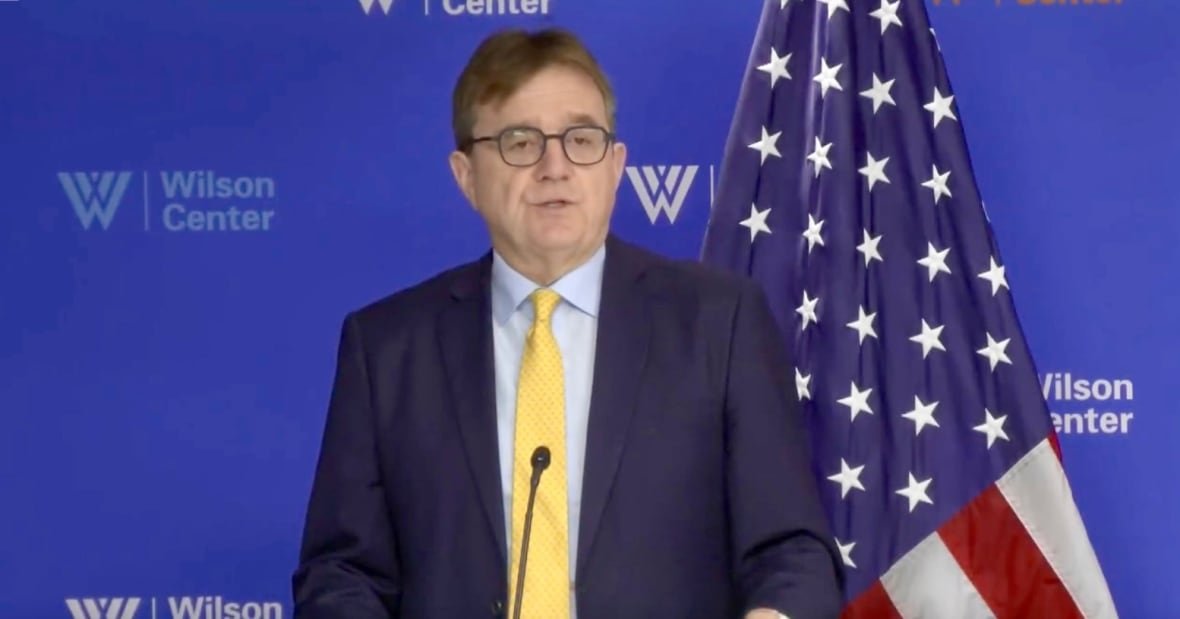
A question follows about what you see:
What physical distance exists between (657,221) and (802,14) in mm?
672

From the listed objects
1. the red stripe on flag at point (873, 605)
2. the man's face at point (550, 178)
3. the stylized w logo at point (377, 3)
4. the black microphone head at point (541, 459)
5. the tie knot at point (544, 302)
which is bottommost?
the red stripe on flag at point (873, 605)

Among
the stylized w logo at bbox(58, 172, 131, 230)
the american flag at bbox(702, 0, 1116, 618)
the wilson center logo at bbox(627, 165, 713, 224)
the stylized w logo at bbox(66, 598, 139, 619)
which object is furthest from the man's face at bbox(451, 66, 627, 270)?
the stylized w logo at bbox(66, 598, 139, 619)

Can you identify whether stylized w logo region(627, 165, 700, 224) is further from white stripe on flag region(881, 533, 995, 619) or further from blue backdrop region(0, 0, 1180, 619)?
white stripe on flag region(881, 533, 995, 619)

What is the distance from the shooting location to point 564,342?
2.26 meters

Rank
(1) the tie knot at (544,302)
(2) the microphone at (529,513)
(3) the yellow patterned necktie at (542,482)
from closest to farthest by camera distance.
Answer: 1. (2) the microphone at (529,513)
2. (3) the yellow patterned necktie at (542,482)
3. (1) the tie knot at (544,302)

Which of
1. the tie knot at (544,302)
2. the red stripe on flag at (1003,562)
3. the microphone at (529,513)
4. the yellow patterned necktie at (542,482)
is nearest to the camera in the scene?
the microphone at (529,513)

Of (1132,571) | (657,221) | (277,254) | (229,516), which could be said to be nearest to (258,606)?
(229,516)

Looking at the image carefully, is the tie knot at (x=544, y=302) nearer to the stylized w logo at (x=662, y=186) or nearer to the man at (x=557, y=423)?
the man at (x=557, y=423)

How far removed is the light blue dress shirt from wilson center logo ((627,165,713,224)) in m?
1.45

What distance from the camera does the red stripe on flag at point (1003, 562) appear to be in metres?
3.17

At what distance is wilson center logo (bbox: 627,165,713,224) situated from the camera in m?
3.75

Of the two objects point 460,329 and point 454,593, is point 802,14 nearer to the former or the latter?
point 460,329

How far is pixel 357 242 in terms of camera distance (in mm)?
3805

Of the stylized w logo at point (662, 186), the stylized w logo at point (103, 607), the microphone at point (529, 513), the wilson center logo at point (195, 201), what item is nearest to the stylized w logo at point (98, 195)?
the wilson center logo at point (195, 201)
